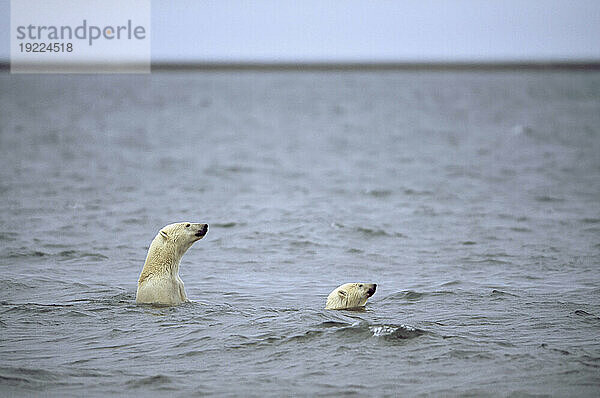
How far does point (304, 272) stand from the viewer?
41.8 ft

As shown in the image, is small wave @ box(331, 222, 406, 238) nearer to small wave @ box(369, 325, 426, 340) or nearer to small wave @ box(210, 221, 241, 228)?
small wave @ box(210, 221, 241, 228)

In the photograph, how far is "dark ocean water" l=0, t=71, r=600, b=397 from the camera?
25.8ft

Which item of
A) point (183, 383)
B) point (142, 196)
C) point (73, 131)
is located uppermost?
point (73, 131)

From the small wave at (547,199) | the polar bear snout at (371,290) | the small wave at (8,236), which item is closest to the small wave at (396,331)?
the polar bear snout at (371,290)

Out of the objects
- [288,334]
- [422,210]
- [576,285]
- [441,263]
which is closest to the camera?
[288,334]

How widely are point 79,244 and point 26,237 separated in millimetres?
1124

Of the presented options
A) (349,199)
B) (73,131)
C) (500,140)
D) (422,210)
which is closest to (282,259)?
(422,210)

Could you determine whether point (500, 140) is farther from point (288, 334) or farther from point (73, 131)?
point (288, 334)

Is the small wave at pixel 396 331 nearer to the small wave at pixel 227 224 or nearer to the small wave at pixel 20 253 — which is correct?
the small wave at pixel 20 253

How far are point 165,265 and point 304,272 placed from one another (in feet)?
10.6

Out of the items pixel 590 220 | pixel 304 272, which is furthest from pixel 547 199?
pixel 304 272

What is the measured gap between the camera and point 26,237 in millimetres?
14945

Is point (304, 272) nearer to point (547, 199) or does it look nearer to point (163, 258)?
point (163, 258)

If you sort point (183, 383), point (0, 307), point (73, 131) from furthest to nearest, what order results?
point (73, 131) < point (0, 307) < point (183, 383)
